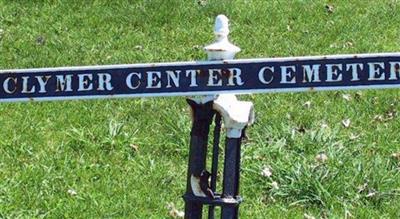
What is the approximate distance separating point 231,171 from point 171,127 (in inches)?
106

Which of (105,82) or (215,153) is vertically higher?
(105,82)

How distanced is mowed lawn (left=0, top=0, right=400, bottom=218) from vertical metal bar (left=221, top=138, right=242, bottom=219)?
1642mm

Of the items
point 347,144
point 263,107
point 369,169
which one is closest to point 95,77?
point 369,169

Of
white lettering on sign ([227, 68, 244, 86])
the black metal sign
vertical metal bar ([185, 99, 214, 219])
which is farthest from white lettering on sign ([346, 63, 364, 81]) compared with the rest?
vertical metal bar ([185, 99, 214, 219])

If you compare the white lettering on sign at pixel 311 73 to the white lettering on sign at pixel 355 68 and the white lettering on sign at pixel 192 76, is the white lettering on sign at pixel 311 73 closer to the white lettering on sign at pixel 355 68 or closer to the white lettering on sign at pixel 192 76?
the white lettering on sign at pixel 355 68

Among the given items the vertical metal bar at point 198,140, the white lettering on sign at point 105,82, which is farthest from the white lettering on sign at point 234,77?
the white lettering on sign at point 105,82

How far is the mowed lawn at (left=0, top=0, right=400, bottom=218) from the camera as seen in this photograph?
14.8 ft

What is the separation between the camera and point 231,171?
272cm

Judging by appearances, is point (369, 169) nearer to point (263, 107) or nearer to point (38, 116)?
point (263, 107)

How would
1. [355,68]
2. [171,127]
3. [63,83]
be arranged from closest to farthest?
[355,68] < [63,83] < [171,127]

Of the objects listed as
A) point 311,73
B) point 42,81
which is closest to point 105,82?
point 42,81

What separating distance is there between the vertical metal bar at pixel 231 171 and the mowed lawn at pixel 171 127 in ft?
5.39

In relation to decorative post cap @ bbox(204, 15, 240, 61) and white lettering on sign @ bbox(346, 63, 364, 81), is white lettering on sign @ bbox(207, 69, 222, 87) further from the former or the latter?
white lettering on sign @ bbox(346, 63, 364, 81)

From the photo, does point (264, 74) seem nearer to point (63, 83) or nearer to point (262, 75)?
point (262, 75)
